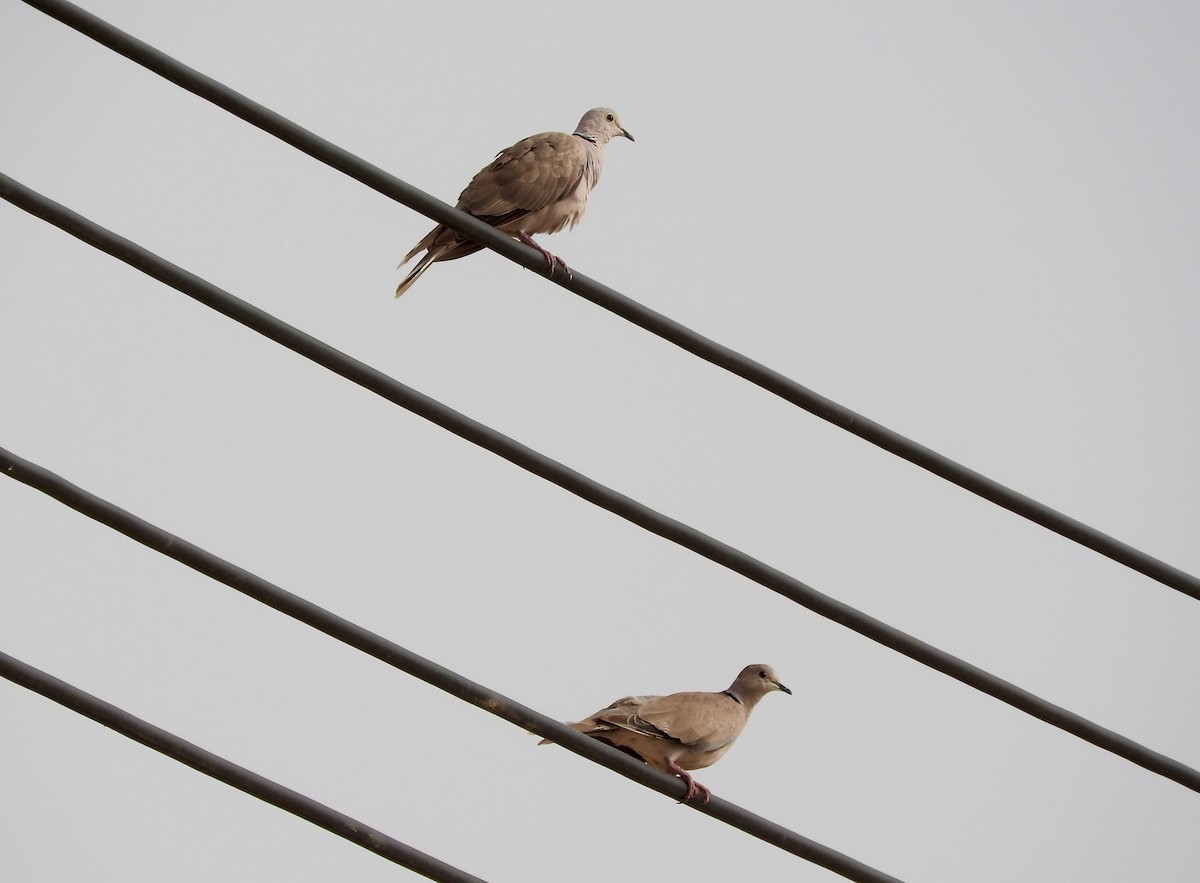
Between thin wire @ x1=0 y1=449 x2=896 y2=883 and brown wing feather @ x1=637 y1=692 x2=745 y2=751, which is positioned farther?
brown wing feather @ x1=637 y1=692 x2=745 y2=751

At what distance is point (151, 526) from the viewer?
2850mm

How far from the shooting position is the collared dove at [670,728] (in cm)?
505

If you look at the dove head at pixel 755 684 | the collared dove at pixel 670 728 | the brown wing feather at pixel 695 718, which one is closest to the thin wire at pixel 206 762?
the collared dove at pixel 670 728

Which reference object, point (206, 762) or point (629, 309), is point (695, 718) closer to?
point (629, 309)

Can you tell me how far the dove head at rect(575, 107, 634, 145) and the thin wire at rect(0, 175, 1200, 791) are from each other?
3.87 metres

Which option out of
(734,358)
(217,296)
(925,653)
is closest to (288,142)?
(217,296)

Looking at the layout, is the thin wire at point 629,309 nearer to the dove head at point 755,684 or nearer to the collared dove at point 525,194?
the collared dove at point 525,194

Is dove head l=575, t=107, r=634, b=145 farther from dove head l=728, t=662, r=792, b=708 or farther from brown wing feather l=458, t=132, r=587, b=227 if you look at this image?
dove head l=728, t=662, r=792, b=708

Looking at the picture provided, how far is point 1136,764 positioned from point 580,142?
382 centimetres

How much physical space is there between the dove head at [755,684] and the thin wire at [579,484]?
2.68 meters

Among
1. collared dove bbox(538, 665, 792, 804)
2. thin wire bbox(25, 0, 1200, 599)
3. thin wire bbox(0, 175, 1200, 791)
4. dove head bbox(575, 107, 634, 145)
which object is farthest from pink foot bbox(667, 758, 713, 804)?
dove head bbox(575, 107, 634, 145)

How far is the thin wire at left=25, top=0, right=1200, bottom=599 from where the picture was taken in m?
2.94

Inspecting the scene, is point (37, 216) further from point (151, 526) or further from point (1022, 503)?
point (1022, 503)

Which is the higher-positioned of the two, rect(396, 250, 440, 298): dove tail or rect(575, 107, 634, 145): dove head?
rect(575, 107, 634, 145): dove head
